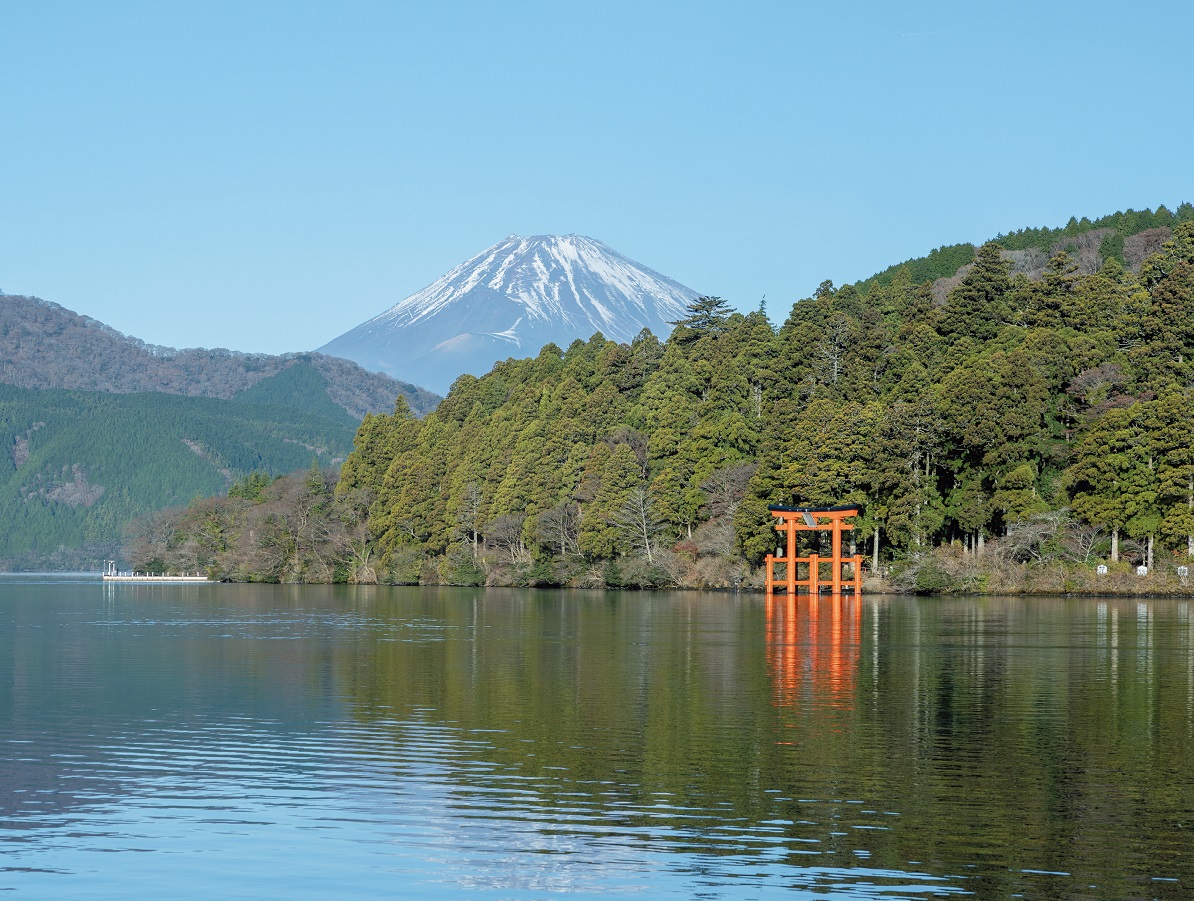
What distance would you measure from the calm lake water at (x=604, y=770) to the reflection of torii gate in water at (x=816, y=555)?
90.2ft

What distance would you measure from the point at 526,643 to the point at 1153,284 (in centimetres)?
5470

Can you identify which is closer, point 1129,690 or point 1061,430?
point 1129,690

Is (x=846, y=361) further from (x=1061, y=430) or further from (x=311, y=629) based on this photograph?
(x=311, y=629)

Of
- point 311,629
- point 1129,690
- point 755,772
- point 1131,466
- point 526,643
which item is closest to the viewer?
point 755,772

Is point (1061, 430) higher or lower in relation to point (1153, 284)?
lower

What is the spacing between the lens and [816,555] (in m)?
63.8

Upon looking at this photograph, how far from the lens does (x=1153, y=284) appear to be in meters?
79.4

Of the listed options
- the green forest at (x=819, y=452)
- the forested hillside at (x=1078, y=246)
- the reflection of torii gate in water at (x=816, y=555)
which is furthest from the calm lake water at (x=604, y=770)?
the forested hillside at (x=1078, y=246)

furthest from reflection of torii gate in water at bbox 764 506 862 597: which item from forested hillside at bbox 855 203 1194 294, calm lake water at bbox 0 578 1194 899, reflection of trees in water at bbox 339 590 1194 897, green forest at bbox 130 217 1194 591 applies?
forested hillside at bbox 855 203 1194 294

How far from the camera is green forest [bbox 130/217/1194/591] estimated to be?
6119cm

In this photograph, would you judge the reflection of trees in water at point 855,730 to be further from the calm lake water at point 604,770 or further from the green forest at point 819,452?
the green forest at point 819,452

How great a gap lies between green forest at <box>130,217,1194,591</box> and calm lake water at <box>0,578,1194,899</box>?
26334 mm

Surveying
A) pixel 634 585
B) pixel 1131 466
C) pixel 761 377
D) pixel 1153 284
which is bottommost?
pixel 634 585

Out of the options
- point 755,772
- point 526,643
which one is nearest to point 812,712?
point 755,772
